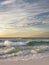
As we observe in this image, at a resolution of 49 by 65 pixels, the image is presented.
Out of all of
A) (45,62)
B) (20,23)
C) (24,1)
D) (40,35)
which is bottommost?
(45,62)

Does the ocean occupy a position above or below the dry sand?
above

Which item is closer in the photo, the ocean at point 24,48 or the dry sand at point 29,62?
the dry sand at point 29,62

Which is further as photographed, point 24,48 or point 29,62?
point 24,48

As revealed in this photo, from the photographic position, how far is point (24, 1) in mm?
1630

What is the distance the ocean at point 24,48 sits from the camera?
1514mm

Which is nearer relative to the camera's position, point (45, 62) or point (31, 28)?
point (45, 62)

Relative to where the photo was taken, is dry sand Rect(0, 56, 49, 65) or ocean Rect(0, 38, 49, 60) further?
ocean Rect(0, 38, 49, 60)

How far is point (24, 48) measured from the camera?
1.59 metres

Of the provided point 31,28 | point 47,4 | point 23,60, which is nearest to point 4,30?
point 31,28

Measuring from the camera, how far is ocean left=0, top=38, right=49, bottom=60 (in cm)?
151

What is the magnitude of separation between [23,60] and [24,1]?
0.58 m

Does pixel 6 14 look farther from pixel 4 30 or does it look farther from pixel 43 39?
pixel 43 39

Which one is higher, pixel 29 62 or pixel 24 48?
pixel 24 48

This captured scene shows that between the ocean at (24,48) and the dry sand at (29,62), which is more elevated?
the ocean at (24,48)
